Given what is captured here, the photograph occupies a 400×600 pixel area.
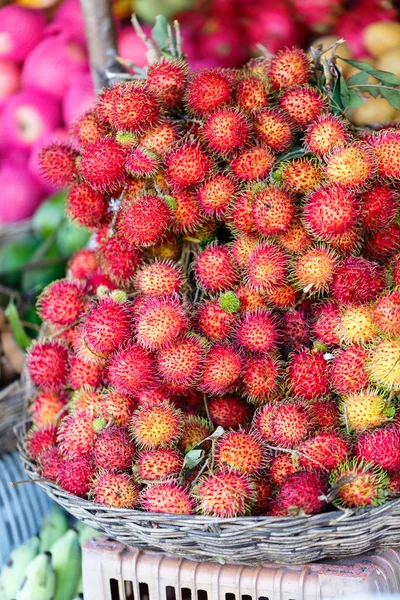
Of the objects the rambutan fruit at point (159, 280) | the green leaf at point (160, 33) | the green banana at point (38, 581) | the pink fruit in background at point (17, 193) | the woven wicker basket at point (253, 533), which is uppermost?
the green leaf at point (160, 33)

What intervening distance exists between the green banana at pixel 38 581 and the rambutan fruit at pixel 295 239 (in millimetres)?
845

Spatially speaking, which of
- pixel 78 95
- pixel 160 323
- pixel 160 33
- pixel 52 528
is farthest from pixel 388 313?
pixel 78 95

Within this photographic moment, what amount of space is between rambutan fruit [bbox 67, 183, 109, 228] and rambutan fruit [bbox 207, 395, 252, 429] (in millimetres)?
435

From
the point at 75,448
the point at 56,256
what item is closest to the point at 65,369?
the point at 75,448

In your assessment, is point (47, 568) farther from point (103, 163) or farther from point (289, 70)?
point (289, 70)

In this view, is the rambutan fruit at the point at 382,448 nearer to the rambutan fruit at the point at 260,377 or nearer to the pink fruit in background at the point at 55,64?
the rambutan fruit at the point at 260,377

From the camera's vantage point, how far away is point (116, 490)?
1139mm

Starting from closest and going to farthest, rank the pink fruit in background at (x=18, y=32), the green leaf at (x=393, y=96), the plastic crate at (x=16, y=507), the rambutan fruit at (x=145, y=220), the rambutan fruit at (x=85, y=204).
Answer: the rambutan fruit at (x=145, y=220) → the rambutan fruit at (x=85, y=204) → the green leaf at (x=393, y=96) → the plastic crate at (x=16, y=507) → the pink fruit in background at (x=18, y=32)

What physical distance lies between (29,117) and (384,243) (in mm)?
1822

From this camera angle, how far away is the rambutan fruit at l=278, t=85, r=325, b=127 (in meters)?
1.32

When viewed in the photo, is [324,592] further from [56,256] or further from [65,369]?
[56,256]

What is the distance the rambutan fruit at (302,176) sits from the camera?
1247mm

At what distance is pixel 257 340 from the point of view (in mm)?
1218

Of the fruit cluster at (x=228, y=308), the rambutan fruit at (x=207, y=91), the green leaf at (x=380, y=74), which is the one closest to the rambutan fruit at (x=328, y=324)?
the fruit cluster at (x=228, y=308)
